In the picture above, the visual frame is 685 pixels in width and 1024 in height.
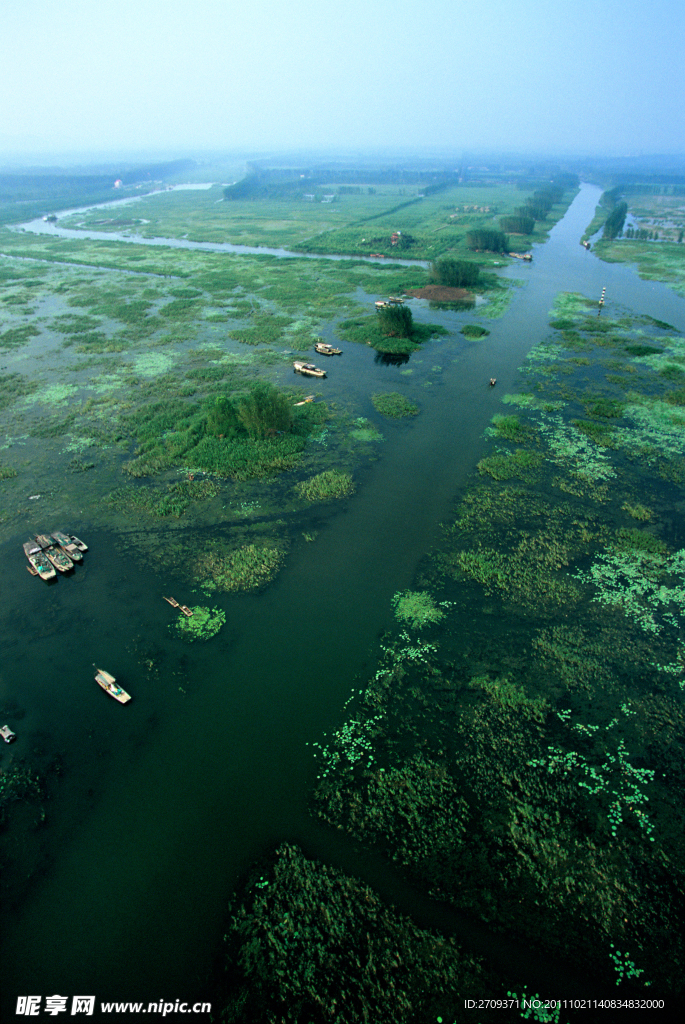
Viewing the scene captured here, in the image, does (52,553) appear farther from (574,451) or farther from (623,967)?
(574,451)

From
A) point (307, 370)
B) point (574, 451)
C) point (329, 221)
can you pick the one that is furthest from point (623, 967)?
point (329, 221)

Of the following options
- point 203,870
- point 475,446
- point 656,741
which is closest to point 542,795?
point 656,741

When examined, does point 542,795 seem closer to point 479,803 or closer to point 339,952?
point 479,803

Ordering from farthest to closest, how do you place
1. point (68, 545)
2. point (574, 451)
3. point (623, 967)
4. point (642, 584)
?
point (574, 451) < point (68, 545) < point (642, 584) < point (623, 967)

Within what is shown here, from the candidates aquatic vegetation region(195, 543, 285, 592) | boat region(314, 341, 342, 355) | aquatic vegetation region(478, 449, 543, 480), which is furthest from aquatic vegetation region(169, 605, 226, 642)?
boat region(314, 341, 342, 355)

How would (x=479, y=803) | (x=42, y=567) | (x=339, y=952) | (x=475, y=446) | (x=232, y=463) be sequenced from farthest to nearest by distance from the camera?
(x=475, y=446) → (x=232, y=463) → (x=42, y=567) → (x=479, y=803) → (x=339, y=952)

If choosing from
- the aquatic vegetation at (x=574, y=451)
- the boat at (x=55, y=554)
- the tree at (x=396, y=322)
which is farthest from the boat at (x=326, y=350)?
the boat at (x=55, y=554)
